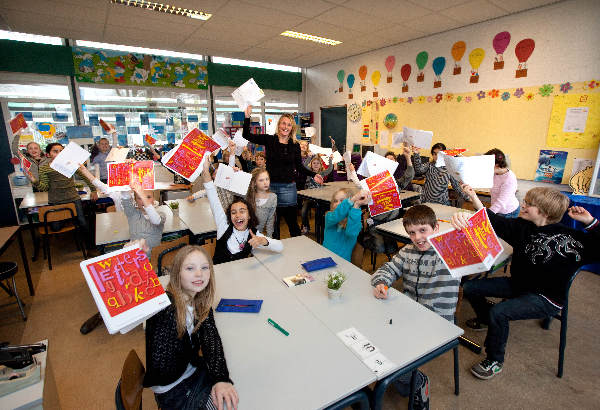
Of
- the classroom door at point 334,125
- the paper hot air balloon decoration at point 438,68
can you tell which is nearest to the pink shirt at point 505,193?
the paper hot air balloon decoration at point 438,68

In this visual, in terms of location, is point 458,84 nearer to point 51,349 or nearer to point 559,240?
point 559,240

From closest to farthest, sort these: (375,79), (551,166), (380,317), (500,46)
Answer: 1. (380,317)
2. (551,166)
3. (500,46)
4. (375,79)

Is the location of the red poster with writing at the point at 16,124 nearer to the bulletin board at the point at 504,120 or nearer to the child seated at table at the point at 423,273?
the child seated at table at the point at 423,273

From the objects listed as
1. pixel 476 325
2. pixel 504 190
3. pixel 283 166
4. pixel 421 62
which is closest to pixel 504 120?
pixel 421 62

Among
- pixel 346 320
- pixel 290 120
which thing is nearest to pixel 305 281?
pixel 346 320

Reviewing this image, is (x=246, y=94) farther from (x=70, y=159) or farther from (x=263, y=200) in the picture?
(x=70, y=159)

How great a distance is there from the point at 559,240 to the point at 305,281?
1522mm

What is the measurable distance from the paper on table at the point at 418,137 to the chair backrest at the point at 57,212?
402 cm

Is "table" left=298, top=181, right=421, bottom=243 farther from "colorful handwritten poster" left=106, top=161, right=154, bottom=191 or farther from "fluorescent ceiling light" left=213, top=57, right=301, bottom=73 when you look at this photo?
"fluorescent ceiling light" left=213, top=57, right=301, bottom=73

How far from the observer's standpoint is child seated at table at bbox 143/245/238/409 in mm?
1154

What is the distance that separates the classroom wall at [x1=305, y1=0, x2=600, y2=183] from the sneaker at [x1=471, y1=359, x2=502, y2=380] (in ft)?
11.0

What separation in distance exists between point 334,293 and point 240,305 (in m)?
0.47

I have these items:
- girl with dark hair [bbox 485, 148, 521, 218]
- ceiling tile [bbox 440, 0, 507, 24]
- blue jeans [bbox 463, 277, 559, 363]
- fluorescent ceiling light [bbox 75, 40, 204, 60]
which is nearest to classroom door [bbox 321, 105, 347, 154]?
ceiling tile [bbox 440, 0, 507, 24]

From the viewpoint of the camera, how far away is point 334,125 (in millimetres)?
7613
